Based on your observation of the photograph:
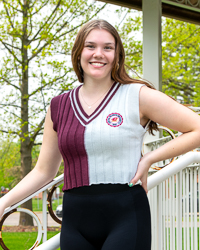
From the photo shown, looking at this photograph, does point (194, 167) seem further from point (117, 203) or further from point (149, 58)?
point (149, 58)

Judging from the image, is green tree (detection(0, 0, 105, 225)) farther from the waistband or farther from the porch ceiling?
the waistband

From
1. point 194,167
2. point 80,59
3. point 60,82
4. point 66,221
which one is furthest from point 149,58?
point 60,82

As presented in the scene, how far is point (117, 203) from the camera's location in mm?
1345

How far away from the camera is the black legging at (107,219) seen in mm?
1320

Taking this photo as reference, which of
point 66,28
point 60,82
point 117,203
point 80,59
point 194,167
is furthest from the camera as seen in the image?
point 66,28

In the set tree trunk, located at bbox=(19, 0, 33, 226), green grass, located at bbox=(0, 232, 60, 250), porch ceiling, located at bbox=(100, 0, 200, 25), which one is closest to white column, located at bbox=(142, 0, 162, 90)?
porch ceiling, located at bbox=(100, 0, 200, 25)

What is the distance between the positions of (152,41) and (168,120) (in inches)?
163

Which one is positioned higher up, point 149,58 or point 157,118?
point 149,58

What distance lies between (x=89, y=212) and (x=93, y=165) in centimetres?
17

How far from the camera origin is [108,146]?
140cm

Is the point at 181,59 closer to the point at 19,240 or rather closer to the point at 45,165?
the point at 19,240

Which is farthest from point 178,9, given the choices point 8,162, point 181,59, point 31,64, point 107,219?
point 181,59

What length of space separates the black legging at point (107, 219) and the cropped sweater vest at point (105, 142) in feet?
0.16

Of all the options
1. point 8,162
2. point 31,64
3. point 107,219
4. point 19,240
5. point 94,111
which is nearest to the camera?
point 107,219
